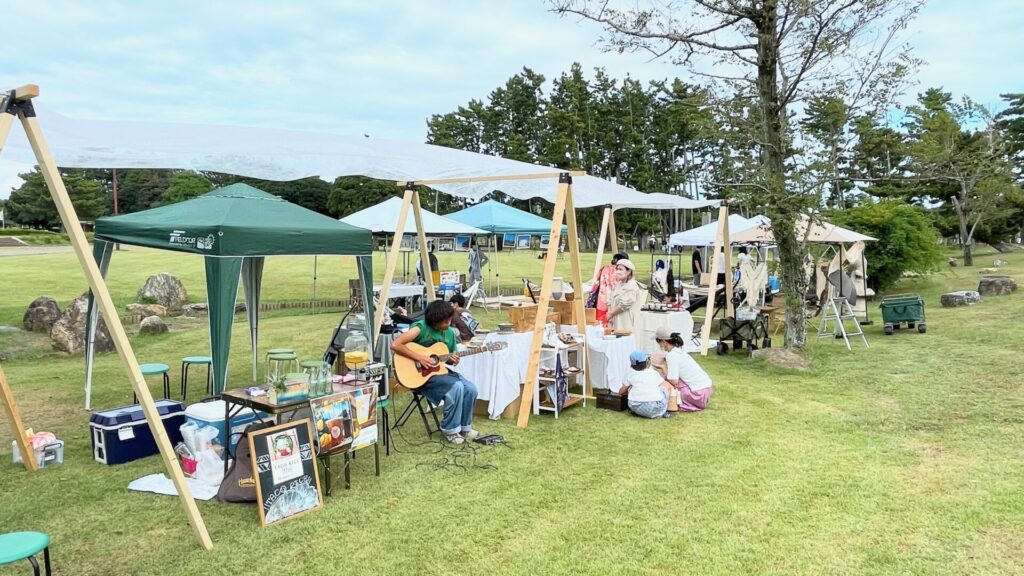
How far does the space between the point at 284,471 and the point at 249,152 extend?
8.37ft

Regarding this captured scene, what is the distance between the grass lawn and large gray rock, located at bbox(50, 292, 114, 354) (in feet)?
6.60

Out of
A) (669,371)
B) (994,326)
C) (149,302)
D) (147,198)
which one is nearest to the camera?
(669,371)

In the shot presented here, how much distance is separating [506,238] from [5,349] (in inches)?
1524

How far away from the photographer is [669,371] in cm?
638

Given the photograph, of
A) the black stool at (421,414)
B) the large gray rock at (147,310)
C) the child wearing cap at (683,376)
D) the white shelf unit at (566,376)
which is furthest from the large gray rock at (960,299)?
the large gray rock at (147,310)

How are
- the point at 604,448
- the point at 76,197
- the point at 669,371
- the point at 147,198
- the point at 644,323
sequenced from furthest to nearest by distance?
the point at 147,198 → the point at 76,197 → the point at 644,323 → the point at 669,371 → the point at 604,448

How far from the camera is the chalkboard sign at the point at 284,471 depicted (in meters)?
3.72

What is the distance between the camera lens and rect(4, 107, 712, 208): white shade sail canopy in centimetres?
434

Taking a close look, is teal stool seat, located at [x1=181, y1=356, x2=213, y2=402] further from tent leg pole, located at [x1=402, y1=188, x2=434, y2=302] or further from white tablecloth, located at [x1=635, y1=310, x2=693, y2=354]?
white tablecloth, located at [x1=635, y1=310, x2=693, y2=354]

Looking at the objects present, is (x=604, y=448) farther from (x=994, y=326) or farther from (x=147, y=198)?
(x=147, y=198)

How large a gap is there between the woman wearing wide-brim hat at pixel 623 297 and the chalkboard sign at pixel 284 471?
4606mm

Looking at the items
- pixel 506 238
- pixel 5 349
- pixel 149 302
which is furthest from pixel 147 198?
pixel 5 349

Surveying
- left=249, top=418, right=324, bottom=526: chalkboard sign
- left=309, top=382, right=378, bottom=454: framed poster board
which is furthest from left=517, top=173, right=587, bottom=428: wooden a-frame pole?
left=249, top=418, right=324, bottom=526: chalkboard sign

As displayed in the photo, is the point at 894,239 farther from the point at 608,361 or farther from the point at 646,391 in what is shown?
the point at 646,391
